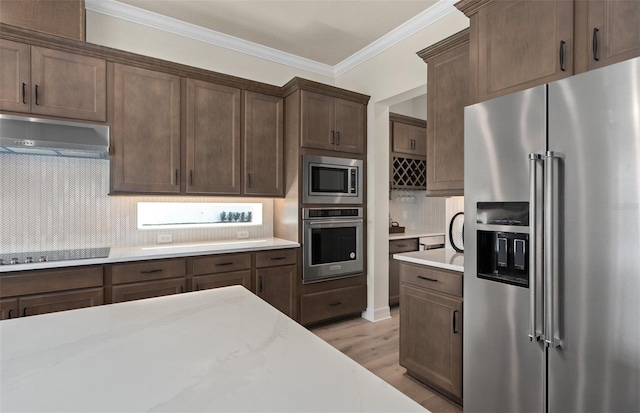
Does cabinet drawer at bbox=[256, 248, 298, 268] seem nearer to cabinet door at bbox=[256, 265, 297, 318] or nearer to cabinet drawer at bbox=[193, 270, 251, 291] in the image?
cabinet door at bbox=[256, 265, 297, 318]

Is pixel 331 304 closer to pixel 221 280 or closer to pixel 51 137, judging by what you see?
pixel 221 280

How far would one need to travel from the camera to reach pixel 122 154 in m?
2.68

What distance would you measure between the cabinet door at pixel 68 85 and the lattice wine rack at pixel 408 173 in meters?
3.30

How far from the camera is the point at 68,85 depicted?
2.47 metres

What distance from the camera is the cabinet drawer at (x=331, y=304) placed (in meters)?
3.30

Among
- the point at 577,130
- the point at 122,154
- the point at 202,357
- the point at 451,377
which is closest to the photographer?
the point at 202,357

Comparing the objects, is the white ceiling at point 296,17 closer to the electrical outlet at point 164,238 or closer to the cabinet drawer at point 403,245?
the electrical outlet at point 164,238

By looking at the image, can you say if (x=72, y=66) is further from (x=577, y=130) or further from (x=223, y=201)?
(x=577, y=130)

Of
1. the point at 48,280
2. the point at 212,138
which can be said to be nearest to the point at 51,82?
the point at 212,138

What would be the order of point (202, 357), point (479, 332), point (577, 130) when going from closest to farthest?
point (202, 357) < point (577, 130) < point (479, 332)

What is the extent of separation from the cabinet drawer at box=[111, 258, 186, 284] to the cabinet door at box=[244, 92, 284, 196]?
39.2 inches

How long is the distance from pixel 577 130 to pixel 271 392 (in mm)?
1537

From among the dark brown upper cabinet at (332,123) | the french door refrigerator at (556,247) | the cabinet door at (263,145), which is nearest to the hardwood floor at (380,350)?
the french door refrigerator at (556,247)

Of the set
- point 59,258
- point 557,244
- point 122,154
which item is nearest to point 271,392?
point 557,244
